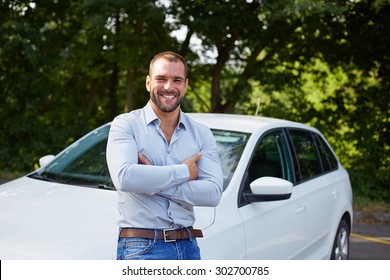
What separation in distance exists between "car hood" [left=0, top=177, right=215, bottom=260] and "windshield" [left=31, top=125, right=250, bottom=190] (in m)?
0.21

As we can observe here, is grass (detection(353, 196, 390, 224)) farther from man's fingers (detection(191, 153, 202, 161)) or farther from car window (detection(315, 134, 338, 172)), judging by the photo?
man's fingers (detection(191, 153, 202, 161))

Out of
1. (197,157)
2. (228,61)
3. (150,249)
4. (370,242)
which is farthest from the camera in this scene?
(228,61)

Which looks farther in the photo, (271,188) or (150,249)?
(271,188)

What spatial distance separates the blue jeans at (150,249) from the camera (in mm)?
2461

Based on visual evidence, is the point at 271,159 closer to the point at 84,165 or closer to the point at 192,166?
the point at 84,165

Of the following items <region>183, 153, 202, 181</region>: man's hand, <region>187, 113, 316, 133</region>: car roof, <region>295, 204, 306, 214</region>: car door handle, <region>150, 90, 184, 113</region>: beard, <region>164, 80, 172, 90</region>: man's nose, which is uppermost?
<region>164, 80, 172, 90</region>: man's nose

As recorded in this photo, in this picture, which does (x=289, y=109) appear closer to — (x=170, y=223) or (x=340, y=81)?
(x=340, y=81)

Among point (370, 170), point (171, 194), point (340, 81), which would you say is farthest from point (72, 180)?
point (340, 81)

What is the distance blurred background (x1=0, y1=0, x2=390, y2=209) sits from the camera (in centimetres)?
1209

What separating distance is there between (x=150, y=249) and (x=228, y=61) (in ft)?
40.1

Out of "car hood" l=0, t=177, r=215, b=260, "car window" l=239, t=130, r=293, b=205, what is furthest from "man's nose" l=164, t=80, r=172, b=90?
"car window" l=239, t=130, r=293, b=205

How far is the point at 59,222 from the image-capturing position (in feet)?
10.1

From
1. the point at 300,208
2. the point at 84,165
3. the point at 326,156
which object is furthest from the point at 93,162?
the point at 326,156
